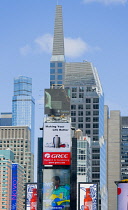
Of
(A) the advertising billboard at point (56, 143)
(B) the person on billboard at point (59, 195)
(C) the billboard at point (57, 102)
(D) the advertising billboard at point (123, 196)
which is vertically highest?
(C) the billboard at point (57, 102)

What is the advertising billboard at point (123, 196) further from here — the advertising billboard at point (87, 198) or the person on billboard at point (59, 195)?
the advertising billboard at point (87, 198)

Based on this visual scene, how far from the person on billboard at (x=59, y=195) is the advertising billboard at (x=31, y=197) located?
17.1m

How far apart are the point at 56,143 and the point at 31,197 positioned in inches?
809

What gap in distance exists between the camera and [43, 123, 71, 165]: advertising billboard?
15662 cm

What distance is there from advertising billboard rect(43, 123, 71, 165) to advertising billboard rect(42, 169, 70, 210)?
208cm

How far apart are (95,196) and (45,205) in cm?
2415

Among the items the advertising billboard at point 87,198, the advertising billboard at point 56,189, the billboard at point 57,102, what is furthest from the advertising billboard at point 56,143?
the advertising billboard at point 87,198

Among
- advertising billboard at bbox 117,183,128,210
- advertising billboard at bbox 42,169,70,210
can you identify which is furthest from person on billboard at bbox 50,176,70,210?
advertising billboard at bbox 117,183,128,210

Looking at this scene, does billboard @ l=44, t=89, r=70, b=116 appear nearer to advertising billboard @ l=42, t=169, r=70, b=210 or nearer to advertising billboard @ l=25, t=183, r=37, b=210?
advertising billboard @ l=42, t=169, r=70, b=210

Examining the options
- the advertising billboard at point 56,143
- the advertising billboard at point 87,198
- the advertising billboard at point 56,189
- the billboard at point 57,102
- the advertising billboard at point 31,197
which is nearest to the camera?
the advertising billboard at point 56,189

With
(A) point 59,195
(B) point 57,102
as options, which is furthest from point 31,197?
(B) point 57,102

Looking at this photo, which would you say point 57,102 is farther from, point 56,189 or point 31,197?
point 31,197

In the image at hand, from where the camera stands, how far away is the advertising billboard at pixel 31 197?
17348 cm

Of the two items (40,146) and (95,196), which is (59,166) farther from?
(95,196)
